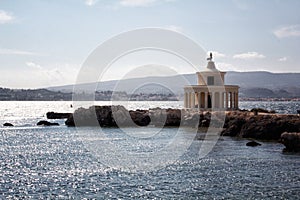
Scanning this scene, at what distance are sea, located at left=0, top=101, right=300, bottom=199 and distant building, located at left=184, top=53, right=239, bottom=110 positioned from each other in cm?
2146

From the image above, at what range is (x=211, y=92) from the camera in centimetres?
6788

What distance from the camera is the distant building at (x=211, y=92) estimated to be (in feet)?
223

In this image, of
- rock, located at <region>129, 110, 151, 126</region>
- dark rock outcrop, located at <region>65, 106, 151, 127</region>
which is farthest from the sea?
dark rock outcrop, located at <region>65, 106, 151, 127</region>

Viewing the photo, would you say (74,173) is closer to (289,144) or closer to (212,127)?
(289,144)

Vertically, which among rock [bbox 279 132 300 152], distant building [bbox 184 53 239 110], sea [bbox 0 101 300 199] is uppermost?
distant building [bbox 184 53 239 110]

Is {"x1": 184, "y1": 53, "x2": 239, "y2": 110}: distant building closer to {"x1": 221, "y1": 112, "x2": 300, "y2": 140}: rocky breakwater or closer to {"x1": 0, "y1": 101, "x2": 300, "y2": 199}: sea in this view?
{"x1": 221, "y1": 112, "x2": 300, "y2": 140}: rocky breakwater

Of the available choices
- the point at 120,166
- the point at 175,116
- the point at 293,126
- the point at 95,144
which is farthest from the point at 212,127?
the point at 120,166

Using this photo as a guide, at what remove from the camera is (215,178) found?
89.8ft

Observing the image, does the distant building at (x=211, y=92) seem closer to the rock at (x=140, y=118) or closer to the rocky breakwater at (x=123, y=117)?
the rocky breakwater at (x=123, y=117)

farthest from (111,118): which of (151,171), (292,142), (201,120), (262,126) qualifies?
(151,171)

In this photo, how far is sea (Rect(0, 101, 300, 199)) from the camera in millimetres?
23750

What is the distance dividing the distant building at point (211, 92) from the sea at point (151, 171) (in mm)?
21460

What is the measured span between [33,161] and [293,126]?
26939 millimetres

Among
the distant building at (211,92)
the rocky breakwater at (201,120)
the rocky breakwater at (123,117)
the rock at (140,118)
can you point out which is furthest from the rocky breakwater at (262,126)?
the rock at (140,118)
